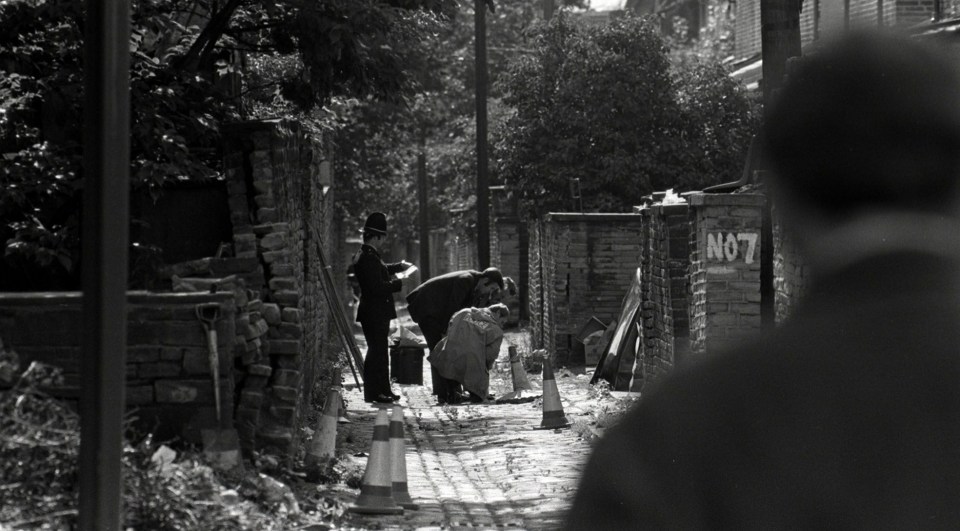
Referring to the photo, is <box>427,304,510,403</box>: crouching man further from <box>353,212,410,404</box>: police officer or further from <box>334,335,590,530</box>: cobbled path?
<box>353,212,410,404</box>: police officer

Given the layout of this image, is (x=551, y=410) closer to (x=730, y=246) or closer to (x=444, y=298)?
(x=730, y=246)

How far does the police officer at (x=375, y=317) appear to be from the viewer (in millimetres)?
13930

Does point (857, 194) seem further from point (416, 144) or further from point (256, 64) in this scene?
point (416, 144)

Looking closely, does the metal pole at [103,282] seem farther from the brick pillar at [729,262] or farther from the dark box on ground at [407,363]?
the dark box on ground at [407,363]

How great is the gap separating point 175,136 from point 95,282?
483 cm

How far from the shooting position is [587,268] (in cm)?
1808

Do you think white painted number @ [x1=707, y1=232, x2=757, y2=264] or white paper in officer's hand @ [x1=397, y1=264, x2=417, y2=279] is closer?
white painted number @ [x1=707, y1=232, x2=757, y2=264]

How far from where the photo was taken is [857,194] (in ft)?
5.77

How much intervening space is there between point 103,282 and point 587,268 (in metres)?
14.1

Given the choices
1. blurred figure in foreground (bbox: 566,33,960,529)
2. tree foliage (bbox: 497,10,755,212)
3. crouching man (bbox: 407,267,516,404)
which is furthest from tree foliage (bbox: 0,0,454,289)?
tree foliage (bbox: 497,10,755,212)

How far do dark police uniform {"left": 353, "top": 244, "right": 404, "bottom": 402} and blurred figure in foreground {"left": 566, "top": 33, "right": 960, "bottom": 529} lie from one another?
12198 mm

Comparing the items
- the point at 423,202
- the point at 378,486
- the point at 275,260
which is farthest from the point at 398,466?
the point at 423,202

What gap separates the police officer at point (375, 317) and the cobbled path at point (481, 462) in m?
0.25

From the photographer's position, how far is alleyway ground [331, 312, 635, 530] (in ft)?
Result: 25.8
